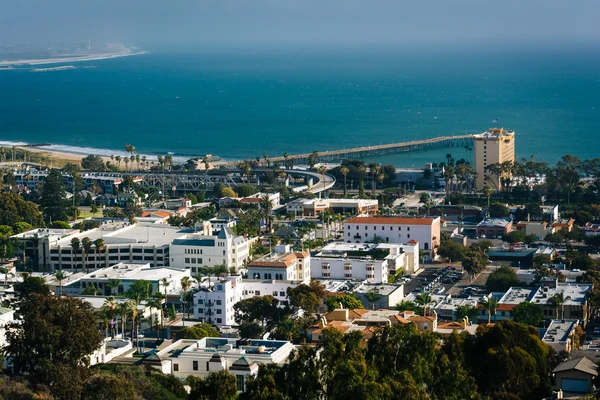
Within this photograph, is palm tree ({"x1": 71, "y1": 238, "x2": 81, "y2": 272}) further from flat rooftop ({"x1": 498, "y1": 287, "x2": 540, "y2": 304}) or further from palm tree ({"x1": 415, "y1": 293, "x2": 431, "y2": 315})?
flat rooftop ({"x1": 498, "y1": 287, "x2": 540, "y2": 304})

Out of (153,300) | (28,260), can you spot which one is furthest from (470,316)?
(28,260)

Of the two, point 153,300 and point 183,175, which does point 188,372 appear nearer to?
point 153,300

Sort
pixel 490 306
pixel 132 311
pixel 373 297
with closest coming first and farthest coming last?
pixel 132 311, pixel 490 306, pixel 373 297

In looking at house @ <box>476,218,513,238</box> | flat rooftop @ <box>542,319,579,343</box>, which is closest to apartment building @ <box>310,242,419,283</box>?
house @ <box>476,218,513,238</box>

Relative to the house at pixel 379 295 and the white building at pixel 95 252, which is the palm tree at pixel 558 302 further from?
the white building at pixel 95 252

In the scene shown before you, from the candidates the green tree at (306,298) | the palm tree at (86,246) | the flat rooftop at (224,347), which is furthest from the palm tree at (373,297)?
the palm tree at (86,246)

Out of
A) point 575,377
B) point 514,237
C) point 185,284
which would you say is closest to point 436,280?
point 514,237

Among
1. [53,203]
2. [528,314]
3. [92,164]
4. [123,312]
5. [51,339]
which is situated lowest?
[528,314]

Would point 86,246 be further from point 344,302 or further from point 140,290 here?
point 344,302
